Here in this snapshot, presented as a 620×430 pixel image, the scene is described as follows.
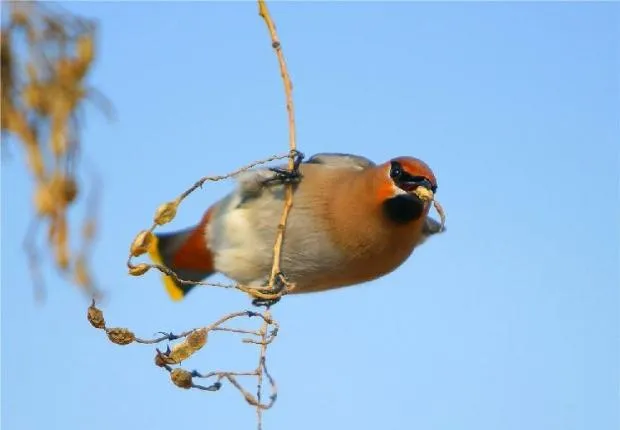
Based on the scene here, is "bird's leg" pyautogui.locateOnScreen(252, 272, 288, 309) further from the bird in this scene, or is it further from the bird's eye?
the bird's eye

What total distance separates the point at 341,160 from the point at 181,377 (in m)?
1.89

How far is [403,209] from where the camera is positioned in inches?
142

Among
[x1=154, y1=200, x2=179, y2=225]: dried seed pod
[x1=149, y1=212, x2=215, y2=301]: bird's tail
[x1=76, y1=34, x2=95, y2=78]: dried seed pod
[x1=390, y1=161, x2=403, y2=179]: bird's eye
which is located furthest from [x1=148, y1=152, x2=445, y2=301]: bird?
[x1=76, y1=34, x2=95, y2=78]: dried seed pod

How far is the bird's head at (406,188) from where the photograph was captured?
3.34 meters

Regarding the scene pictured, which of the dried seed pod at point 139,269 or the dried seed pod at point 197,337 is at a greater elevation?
the dried seed pod at point 139,269

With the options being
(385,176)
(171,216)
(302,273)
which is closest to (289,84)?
(171,216)

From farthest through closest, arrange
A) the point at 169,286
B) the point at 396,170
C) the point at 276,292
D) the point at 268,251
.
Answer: the point at 169,286, the point at 268,251, the point at 396,170, the point at 276,292

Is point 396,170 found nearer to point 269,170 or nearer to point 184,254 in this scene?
point 269,170

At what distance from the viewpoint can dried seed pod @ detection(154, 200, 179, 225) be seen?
2504 millimetres

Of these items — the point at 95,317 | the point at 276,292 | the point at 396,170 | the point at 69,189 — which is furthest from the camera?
the point at 396,170

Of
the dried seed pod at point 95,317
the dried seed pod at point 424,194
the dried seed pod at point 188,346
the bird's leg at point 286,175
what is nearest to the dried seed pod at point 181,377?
the dried seed pod at point 188,346

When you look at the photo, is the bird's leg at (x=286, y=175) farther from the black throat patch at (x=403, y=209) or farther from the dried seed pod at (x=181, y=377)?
the dried seed pod at (x=181, y=377)

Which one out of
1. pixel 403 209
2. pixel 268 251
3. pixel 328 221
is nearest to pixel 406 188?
pixel 403 209

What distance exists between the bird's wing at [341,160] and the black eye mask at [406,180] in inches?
20.1
